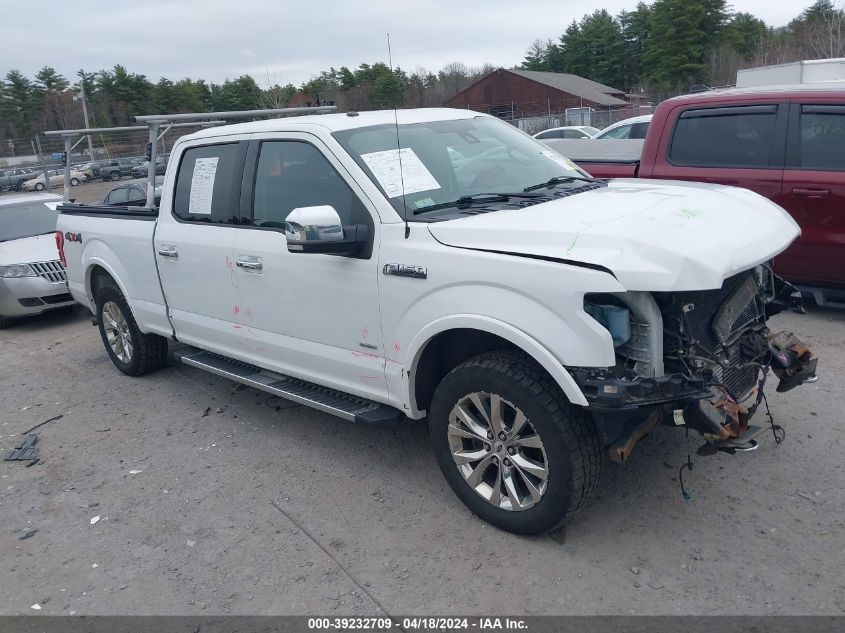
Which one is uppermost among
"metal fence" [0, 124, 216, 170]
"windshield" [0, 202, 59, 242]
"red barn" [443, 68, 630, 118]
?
"red barn" [443, 68, 630, 118]

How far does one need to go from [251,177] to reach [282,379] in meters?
1.33

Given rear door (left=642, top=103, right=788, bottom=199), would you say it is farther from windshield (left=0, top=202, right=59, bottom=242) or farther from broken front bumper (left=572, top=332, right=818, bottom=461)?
windshield (left=0, top=202, right=59, bottom=242)

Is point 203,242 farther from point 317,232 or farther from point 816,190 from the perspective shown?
point 816,190

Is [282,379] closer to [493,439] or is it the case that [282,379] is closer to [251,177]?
[251,177]

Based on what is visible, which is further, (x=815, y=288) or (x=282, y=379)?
(x=815, y=288)

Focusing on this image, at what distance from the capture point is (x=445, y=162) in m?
4.29

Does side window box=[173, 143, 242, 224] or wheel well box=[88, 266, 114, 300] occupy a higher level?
side window box=[173, 143, 242, 224]

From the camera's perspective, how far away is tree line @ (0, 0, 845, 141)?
111 feet

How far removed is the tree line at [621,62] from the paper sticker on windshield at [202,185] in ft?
44.8

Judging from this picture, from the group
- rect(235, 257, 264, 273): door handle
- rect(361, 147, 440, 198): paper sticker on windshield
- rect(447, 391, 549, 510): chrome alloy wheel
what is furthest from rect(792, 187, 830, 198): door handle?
rect(235, 257, 264, 273): door handle

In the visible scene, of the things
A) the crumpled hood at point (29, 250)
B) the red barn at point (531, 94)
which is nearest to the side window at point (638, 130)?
the crumpled hood at point (29, 250)

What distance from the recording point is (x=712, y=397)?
314cm

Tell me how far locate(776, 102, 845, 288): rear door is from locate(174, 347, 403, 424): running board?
154 inches

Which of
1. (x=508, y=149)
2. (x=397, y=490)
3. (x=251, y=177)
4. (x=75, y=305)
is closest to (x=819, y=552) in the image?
(x=397, y=490)
